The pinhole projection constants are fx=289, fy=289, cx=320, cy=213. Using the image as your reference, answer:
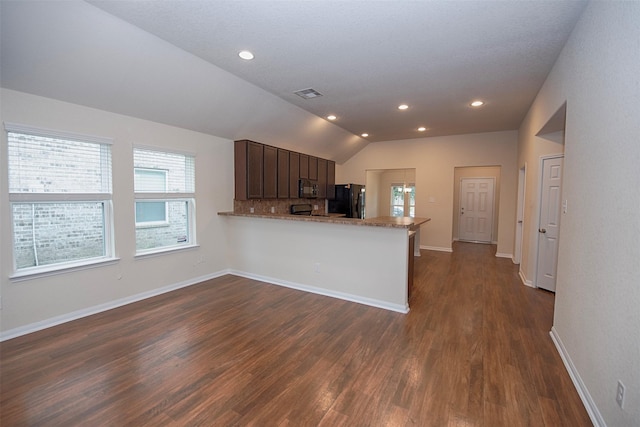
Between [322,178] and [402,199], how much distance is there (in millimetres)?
3890

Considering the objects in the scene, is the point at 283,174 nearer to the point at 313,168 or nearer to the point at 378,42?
the point at 313,168

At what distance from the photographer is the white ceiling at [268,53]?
2.28 meters

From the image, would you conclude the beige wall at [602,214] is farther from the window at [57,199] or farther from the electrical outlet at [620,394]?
the window at [57,199]

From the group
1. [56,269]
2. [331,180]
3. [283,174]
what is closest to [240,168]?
[283,174]

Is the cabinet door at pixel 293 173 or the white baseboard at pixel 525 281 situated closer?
the white baseboard at pixel 525 281

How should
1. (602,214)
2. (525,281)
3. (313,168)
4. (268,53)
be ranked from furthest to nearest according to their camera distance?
(313,168)
(525,281)
(268,53)
(602,214)

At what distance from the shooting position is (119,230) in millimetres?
3609

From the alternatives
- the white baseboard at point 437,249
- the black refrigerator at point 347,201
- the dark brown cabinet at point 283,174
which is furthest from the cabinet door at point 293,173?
the white baseboard at point 437,249

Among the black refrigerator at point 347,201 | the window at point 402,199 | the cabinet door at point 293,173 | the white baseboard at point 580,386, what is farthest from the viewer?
the window at point 402,199

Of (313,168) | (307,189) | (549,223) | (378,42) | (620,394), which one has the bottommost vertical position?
(620,394)

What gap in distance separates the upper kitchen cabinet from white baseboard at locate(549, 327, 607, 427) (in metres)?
4.44

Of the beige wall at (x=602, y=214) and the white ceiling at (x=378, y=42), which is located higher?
the white ceiling at (x=378, y=42)

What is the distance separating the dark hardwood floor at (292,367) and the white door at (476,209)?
504 cm

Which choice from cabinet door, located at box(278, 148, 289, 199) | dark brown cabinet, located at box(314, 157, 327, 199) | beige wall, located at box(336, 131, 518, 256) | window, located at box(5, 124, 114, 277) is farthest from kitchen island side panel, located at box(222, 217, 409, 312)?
beige wall, located at box(336, 131, 518, 256)
